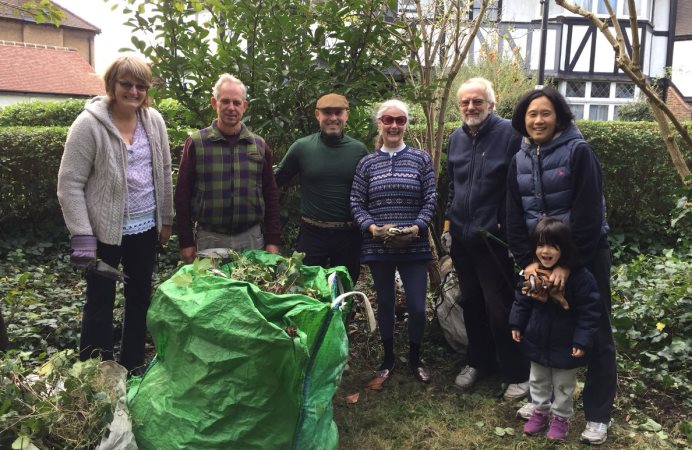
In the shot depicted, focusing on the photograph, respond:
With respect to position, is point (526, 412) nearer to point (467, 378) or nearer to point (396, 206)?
point (467, 378)

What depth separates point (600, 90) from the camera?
68.9ft

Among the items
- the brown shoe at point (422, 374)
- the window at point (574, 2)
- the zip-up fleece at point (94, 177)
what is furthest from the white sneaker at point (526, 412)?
the window at point (574, 2)

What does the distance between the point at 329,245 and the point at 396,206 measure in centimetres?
48

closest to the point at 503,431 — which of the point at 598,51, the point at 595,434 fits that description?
the point at 595,434

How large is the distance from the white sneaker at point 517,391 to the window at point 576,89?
1958cm

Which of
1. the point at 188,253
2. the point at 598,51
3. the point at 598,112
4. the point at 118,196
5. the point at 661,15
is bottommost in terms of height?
the point at 188,253

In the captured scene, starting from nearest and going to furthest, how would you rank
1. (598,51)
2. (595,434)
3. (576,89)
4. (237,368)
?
(237,368) < (595,434) < (598,51) < (576,89)

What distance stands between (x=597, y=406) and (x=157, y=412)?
2.13 m

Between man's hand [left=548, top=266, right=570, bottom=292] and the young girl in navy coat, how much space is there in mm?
21

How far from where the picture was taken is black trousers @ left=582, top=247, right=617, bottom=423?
2.85 meters

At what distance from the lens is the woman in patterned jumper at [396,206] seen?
3420mm

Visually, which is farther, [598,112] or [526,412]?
[598,112]

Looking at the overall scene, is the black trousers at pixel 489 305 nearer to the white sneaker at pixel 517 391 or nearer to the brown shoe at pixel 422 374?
the white sneaker at pixel 517 391

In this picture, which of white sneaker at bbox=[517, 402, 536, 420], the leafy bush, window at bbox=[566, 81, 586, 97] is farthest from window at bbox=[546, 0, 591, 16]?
white sneaker at bbox=[517, 402, 536, 420]
